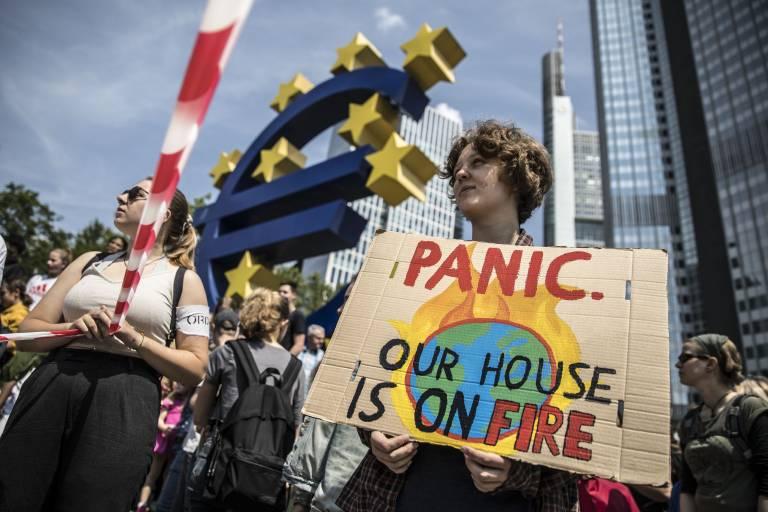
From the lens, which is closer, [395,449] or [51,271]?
[395,449]

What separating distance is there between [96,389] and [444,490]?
1258 millimetres

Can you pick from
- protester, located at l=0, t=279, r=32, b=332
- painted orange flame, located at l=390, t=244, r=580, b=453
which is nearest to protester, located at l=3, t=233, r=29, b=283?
protester, located at l=0, t=279, r=32, b=332

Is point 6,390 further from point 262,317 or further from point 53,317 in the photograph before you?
point 53,317

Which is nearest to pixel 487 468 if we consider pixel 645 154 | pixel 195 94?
pixel 195 94

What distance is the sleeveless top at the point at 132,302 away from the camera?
184cm

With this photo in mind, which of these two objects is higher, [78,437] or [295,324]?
[295,324]

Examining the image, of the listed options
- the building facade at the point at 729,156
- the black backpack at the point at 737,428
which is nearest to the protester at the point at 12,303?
the black backpack at the point at 737,428

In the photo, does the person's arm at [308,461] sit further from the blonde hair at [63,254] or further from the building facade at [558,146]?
the building facade at [558,146]

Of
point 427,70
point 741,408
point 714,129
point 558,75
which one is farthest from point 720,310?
point 558,75

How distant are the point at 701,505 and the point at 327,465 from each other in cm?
204

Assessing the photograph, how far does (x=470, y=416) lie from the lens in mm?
1229

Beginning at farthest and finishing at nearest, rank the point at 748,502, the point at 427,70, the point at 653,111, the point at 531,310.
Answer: the point at 653,111 → the point at 427,70 → the point at 748,502 → the point at 531,310

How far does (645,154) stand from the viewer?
7919 cm

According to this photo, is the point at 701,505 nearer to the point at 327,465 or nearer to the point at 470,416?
the point at 327,465
